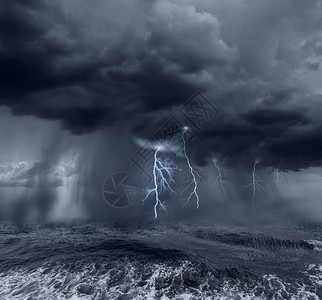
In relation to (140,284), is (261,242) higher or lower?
lower

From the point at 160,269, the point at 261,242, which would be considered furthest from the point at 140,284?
the point at 261,242

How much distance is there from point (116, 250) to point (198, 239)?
628 inches

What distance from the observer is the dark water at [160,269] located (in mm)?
16172

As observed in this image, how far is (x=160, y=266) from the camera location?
2194 centimetres

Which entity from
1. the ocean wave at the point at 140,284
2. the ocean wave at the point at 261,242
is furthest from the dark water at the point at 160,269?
the ocean wave at the point at 261,242

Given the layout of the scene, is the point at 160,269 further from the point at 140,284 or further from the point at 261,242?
the point at 261,242

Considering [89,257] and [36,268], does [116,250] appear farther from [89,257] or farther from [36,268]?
[36,268]

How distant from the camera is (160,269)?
21062 millimetres

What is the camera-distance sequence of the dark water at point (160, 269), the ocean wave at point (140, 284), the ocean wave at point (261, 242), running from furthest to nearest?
the ocean wave at point (261, 242) → the dark water at point (160, 269) → the ocean wave at point (140, 284)

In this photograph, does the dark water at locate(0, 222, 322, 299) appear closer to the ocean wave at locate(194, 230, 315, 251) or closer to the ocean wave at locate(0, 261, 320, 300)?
the ocean wave at locate(0, 261, 320, 300)

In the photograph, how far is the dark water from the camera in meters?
16.2

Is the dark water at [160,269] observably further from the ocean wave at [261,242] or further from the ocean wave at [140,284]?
the ocean wave at [261,242]

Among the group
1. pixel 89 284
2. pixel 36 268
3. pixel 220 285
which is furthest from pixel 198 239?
pixel 36 268

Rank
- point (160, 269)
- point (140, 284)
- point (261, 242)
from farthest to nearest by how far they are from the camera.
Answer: point (261, 242)
point (160, 269)
point (140, 284)
